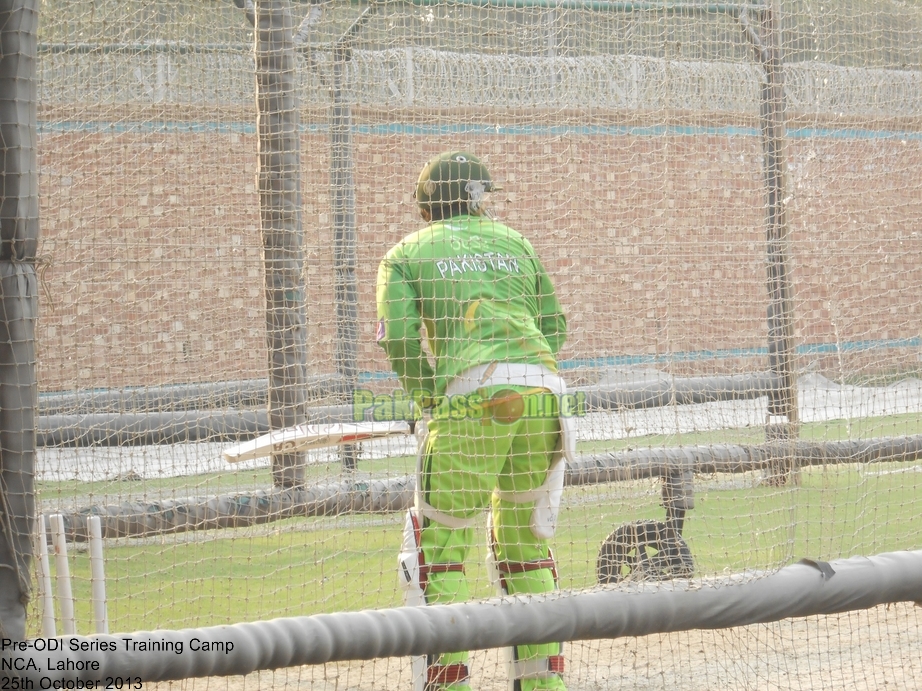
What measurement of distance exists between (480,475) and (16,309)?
5.21 feet

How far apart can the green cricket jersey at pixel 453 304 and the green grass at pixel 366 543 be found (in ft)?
3.19

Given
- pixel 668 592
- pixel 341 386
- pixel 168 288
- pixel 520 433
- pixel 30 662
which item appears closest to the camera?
pixel 30 662

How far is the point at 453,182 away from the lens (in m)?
3.46

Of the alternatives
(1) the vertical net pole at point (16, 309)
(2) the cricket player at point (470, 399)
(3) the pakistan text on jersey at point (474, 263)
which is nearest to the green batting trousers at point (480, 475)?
(2) the cricket player at point (470, 399)

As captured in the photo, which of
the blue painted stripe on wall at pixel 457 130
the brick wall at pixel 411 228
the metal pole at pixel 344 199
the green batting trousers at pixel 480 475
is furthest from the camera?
the metal pole at pixel 344 199

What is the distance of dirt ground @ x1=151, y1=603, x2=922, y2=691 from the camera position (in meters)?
4.00

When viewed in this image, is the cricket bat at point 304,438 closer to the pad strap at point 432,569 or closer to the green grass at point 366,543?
the pad strap at point 432,569

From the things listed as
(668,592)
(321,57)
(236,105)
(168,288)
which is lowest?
(668,592)

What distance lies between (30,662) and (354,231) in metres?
2.32

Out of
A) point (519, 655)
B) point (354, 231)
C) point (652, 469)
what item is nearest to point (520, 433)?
point (519, 655)

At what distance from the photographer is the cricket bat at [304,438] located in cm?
338

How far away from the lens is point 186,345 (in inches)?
164

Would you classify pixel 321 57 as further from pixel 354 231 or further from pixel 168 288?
pixel 168 288

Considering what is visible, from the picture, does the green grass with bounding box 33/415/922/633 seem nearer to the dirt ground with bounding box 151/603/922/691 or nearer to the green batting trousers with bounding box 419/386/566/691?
the dirt ground with bounding box 151/603/922/691
